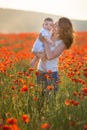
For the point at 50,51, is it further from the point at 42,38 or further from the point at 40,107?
the point at 40,107

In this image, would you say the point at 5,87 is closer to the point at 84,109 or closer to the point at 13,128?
the point at 84,109

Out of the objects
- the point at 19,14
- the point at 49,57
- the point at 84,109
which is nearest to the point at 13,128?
the point at 84,109

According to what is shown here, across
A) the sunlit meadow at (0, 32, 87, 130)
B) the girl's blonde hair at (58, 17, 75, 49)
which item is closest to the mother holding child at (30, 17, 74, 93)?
the girl's blonde hair at (58, 17, 75, 49)

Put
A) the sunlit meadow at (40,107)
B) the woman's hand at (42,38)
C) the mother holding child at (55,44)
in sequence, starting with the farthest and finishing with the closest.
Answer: the mother holding child at (55,44)
the woman's hand at (42,38)
the sunlit meadow at (40,107)

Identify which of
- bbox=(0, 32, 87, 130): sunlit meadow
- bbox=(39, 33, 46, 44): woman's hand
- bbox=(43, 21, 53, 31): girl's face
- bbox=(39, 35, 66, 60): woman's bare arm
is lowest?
bbox=(0, 32, 87, 130): sunlit meadow

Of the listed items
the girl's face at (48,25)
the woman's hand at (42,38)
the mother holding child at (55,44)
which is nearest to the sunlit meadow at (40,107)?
the mother holding child at (55,44)

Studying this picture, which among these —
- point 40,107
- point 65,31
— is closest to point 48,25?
point 65,31

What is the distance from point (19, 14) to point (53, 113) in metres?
34.1

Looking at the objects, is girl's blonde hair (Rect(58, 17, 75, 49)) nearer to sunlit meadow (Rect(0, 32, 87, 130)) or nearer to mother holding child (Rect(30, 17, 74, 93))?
mother holding child (Rect(30, 17, 74, 93))

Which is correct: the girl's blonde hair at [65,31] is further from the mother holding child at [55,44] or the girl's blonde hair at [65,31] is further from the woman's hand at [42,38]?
the woman's hand at [42,38]

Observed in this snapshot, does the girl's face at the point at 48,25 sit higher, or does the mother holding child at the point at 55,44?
the girl's face at the point at 48,25

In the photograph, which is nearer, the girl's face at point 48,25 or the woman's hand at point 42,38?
the woman's hand at point 42,38

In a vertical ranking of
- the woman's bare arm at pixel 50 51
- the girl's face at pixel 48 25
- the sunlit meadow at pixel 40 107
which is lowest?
the sunlit meadow at pixel 40 107

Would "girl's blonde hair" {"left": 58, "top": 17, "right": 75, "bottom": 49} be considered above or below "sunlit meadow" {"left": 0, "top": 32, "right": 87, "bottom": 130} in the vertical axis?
above
